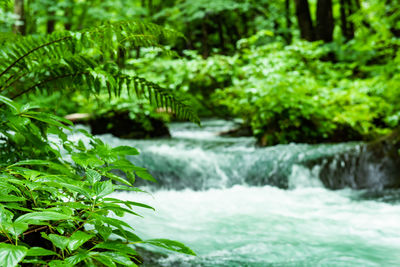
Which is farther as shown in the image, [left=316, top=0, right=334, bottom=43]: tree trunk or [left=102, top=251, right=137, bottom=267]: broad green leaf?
[left=316, top=0, right=334, bottom=43]: tree trunk

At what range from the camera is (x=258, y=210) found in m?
3.84

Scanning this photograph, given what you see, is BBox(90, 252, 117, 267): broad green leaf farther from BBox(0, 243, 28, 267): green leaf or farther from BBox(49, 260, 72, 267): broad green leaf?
BBox(0, 243, 28, 267): green leaf

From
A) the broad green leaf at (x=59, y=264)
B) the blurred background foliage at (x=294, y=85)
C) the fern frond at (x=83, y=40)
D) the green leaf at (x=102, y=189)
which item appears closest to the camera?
the broad green leaf at (x=59, y=264)

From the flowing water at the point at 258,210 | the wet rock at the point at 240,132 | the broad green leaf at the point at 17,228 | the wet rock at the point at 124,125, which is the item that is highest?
the broad green leaf at the point at 17,228

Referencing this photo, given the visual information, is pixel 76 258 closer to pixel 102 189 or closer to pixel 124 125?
pixel 102 189

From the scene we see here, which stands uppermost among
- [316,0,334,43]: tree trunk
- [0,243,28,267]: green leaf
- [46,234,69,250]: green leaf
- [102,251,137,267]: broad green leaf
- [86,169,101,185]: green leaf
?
[316,0,334,43]: tree trunk

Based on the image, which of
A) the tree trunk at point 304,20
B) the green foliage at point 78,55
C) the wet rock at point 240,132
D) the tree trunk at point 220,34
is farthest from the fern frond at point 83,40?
the tree trunk at point 220,34

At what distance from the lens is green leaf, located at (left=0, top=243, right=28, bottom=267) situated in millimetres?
752

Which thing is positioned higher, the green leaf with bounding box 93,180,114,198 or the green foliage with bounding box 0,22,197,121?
the green foliage with bounding box 0,22,197,121

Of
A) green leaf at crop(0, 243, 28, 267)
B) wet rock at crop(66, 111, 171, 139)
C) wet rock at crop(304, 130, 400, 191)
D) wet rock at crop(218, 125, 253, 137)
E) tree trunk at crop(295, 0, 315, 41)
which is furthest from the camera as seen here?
tree trunk at crop(295, 0, 315, 41)

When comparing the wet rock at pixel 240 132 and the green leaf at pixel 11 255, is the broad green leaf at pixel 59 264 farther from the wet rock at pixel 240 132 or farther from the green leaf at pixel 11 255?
the wet rock at pixel 240 132

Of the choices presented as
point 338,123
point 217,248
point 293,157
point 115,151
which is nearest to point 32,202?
point 115,151

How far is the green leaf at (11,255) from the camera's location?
0.75m

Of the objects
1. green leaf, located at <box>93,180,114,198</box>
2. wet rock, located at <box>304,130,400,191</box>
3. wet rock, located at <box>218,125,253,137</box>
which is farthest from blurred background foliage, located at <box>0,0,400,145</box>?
green leaf, located at <box>93,180,114,198</box>
